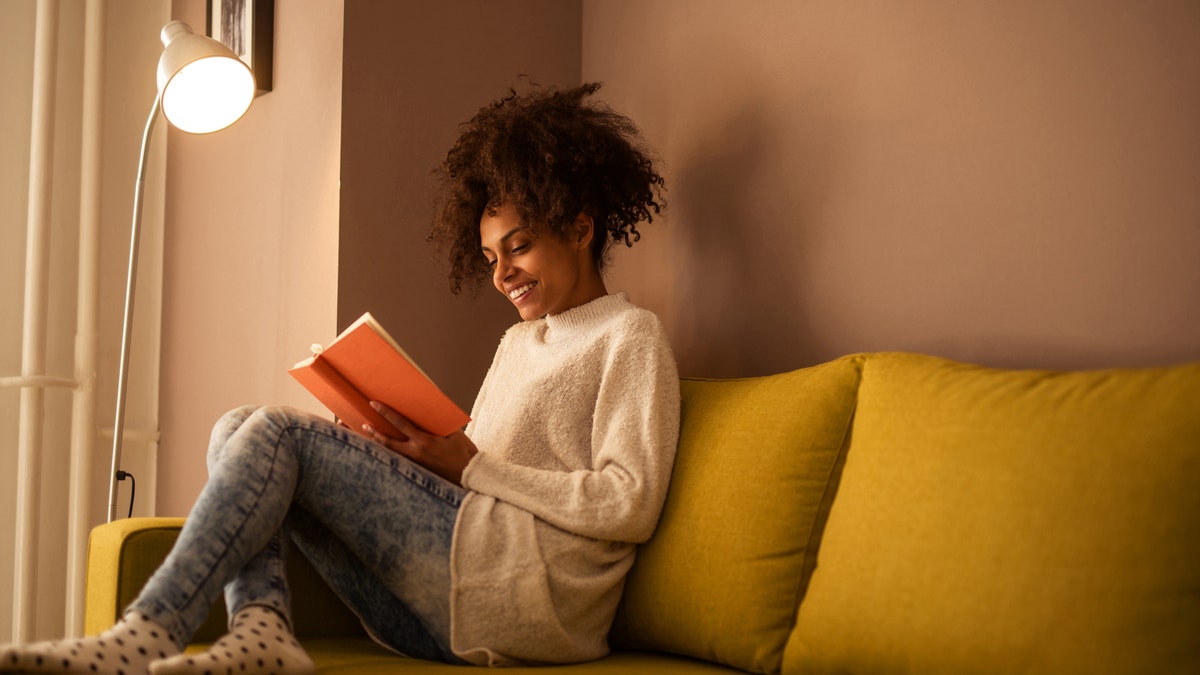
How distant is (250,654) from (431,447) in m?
0.48

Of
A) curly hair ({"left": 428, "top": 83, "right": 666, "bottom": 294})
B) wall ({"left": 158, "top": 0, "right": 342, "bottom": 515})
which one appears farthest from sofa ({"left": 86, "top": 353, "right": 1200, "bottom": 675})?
wall ({"left": 158, "top": 0, "right": 342, "bottom": 515})

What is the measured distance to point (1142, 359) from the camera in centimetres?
144

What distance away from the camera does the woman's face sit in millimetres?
1997

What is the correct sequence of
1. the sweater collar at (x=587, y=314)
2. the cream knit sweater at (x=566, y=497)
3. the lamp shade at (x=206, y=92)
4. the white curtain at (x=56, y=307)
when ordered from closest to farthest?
the cream knit sweater at (x=566, y=497) → the sweater collar at (x=587, y=314) → the lamp shade at (x=206, y=92) → the white curtain at (x=56, y=307)

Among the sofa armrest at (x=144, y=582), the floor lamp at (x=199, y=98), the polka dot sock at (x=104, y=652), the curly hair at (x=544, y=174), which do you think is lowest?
the sofa armrest at (x=144, y=582)

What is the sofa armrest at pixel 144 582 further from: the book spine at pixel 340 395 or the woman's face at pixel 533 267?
the woman's face at pixel 533 267

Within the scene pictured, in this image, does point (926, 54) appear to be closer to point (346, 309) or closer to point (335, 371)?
point (335, 371)

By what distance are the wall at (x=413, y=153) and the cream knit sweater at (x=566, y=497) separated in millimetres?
568

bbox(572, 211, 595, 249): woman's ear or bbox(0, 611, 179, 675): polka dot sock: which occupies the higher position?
bbox(572, 211, 595, 249): woman's ear

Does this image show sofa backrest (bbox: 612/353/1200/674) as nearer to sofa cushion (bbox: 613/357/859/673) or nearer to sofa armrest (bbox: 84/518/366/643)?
sofa cushion (bbox: 613/357/859/673)

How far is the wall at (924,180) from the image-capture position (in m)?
1.45

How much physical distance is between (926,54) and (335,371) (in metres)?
1.07

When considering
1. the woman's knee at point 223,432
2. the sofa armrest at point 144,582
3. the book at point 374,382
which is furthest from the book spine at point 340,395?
the sofa armrest at point 144,582

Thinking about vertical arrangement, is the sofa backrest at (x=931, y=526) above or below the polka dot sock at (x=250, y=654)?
above
